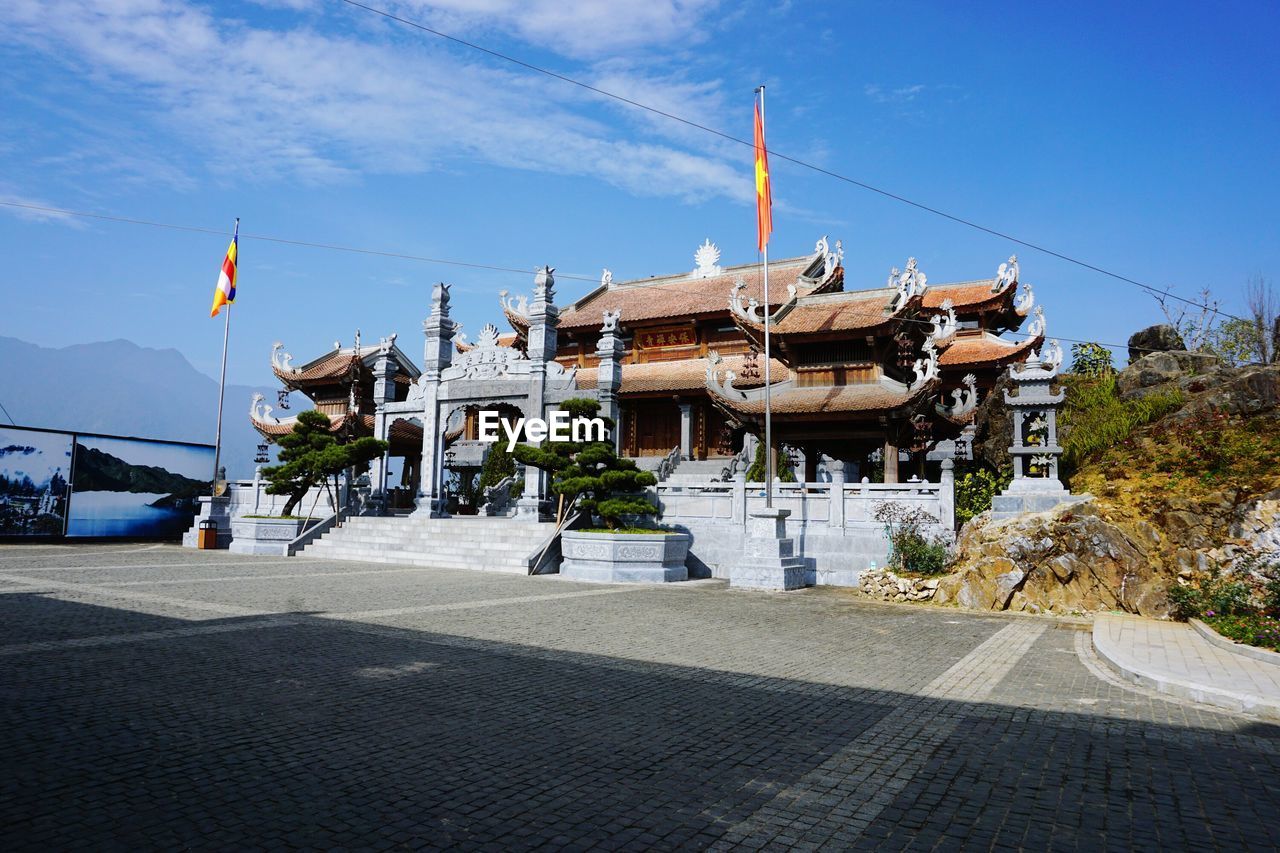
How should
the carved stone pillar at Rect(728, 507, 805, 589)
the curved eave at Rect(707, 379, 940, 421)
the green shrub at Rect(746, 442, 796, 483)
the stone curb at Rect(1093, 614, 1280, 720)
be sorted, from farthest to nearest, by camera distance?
the green shrub at Rect(746, 442, 796, 483), the curved eave at Rect(707, 379, 940, 421), the carved stone pillar at Rect(728, 507, 805, 589), the stone curb at Rect(1093, 614, 1280, 720)

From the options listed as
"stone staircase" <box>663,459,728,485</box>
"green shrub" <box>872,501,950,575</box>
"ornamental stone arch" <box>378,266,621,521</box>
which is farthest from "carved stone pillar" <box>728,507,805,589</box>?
"stone staircase" <box>663,459,728,485</box>

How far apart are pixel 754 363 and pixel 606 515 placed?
9940 mm

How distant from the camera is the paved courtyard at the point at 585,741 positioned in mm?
4336

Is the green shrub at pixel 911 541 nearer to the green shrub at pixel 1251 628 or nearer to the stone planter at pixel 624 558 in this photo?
the stone planter at pixel 624 558

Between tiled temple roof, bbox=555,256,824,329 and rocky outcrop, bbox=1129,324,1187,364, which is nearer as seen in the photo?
rocky outcrop, bbox=1129,324,1187,364

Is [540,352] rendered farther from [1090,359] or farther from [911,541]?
[1090,359]

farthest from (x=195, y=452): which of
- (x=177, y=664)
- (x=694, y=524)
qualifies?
(x=177, y=664)

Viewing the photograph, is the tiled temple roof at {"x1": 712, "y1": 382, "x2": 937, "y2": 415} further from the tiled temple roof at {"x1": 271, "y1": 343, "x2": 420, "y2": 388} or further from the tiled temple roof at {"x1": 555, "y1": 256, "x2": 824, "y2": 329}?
the tiled temple roof at {"x1": 271, "y1": 343, "x2": 420, "y2": 388}

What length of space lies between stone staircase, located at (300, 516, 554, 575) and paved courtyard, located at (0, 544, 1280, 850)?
29.7 ft

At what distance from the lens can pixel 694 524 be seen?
67.9 ft

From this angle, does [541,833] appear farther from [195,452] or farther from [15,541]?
[195,452]

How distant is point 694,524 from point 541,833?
54.5ft

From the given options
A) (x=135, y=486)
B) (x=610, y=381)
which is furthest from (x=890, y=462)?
(x=135, y=486)

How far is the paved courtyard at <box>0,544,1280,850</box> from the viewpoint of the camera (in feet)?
14.2
